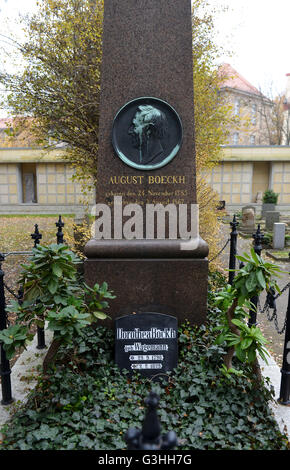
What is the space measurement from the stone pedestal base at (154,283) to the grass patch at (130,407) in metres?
0.47

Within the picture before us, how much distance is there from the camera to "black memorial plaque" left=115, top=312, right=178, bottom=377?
3.52 metres

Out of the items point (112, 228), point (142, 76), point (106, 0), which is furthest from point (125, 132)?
point (106, 0)

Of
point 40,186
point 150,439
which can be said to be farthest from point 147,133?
point 40,186

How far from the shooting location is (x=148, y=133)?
12.8 feet

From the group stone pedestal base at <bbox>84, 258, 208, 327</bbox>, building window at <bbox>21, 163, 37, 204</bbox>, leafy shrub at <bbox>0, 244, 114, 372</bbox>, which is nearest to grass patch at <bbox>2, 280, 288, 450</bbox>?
leafy shrub at <bbox>0, 244, 114, 372</bbox>

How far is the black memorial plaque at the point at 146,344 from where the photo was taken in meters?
3.52

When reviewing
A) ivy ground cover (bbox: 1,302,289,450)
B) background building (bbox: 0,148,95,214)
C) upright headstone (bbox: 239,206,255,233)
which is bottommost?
ivy ground cover (bbox: 1,302,289,450)

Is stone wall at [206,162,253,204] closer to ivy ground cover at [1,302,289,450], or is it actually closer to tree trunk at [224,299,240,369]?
ivy ground cover at [1,302,289,450]

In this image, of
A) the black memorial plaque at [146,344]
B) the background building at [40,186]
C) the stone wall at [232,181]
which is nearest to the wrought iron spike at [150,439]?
the black memorial plaque at [146,344]

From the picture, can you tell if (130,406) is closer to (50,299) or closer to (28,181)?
(50,299)

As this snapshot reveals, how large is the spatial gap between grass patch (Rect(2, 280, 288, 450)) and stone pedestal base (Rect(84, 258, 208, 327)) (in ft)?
1.53

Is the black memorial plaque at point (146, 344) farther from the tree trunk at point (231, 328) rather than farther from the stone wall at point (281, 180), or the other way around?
the stone wall at point (281, 180)

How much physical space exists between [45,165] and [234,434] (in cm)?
2346
